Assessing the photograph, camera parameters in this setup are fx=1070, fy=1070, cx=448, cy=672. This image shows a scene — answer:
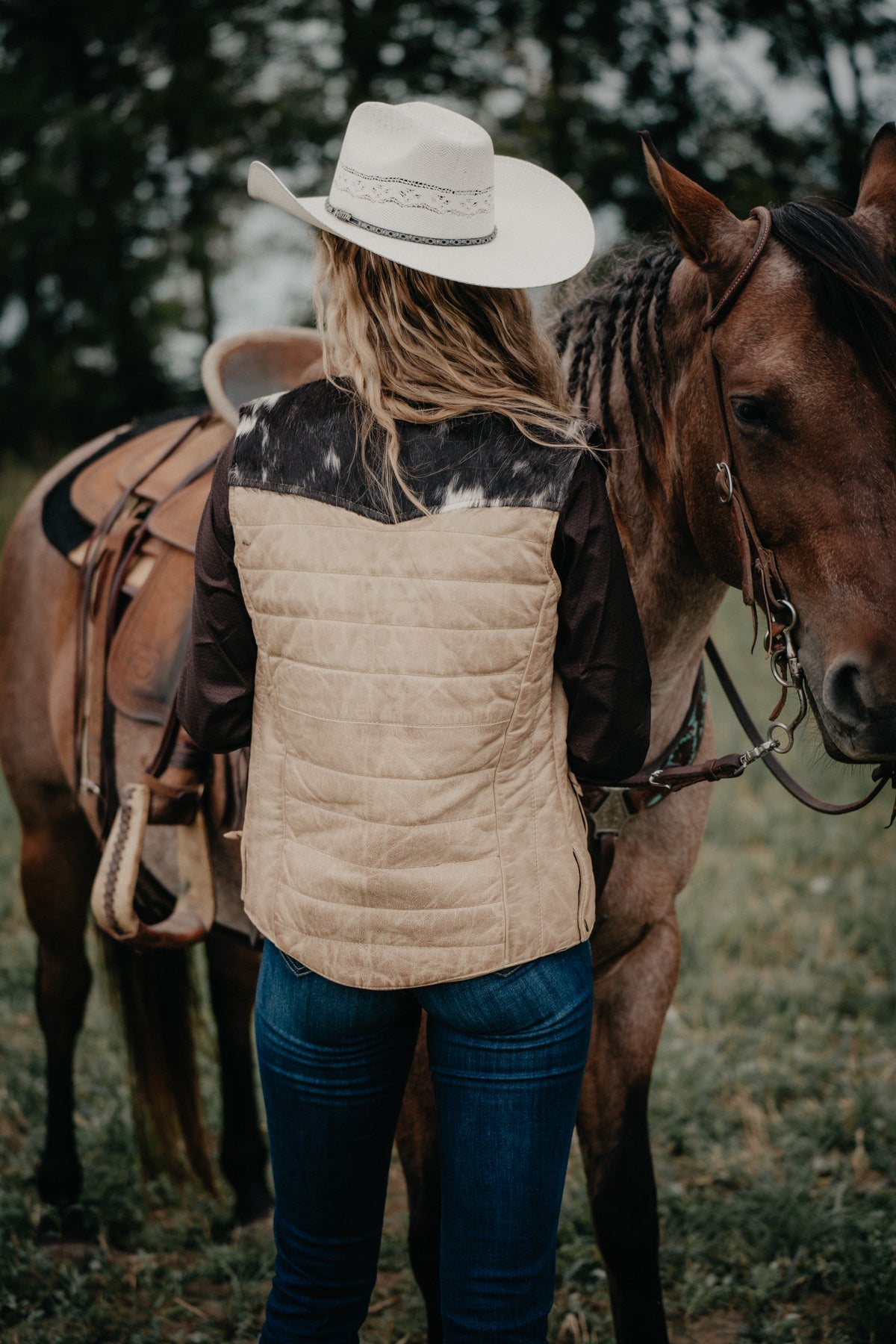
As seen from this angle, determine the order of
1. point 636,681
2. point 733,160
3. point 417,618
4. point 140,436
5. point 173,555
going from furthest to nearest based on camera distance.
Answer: point 733,160, point 140,436, point 173,555, point 636,681, point 417,618

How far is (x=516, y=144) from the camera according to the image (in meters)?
11.2

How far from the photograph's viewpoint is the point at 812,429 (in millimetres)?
1470

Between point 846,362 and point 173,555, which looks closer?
point 846,362

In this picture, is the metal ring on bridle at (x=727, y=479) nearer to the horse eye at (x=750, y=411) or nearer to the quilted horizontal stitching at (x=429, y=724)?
the horse eye at (x=750, y=411)

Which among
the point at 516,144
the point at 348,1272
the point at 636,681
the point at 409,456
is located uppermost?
the point at 409,456

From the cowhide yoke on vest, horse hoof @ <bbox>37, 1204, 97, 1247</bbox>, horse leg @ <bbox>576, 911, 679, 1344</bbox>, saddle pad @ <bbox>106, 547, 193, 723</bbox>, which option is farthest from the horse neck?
horse hoof @ <bbox>37, 1204, 97, 1247</bbox>

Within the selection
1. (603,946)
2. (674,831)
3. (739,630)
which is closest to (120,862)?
(603,946)

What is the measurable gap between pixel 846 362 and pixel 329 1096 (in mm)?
1213

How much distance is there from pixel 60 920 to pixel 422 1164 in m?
1.50

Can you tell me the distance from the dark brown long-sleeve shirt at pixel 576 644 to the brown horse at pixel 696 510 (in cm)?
28

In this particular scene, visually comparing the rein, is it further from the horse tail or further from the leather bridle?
the horse tail

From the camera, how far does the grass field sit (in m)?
2.49

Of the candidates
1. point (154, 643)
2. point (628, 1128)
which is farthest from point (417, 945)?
point (154, 643)

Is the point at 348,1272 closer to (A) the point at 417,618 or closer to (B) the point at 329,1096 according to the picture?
(B) the point at 329,1096
